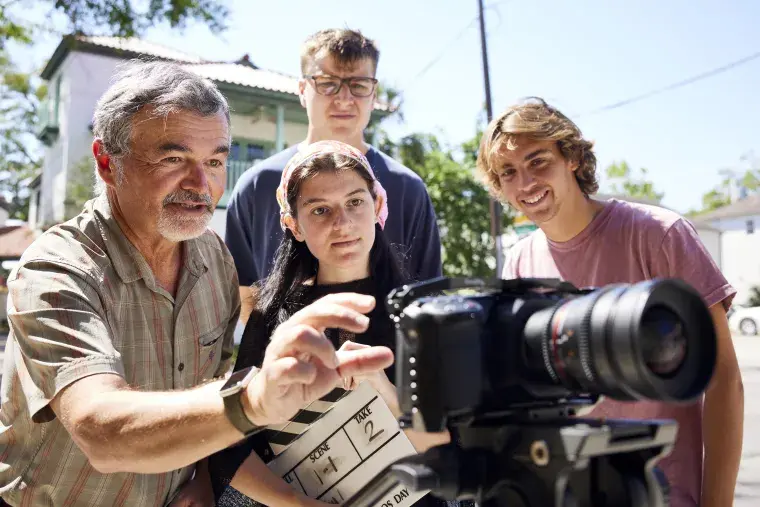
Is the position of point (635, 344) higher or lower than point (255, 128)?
lower

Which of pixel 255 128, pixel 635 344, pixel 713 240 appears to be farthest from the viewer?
pixel 713 240

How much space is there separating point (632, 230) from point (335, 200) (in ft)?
3.27

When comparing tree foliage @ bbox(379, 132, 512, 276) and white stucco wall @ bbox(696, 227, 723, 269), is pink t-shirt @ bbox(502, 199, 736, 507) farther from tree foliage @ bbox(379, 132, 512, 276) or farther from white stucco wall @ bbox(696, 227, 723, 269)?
white stucco wall @ bbox(696, 227, 723, 269)

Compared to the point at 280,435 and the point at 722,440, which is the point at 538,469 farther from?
the point at 722,440

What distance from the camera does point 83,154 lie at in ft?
71.8

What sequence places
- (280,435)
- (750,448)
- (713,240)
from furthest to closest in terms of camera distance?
(713,240) → (750,448) → (280,435)

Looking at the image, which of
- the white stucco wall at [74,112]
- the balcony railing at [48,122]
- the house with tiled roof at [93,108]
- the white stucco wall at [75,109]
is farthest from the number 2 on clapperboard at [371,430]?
the balcony railing at [48,122]

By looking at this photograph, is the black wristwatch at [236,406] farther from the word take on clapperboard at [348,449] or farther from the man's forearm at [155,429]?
the word take on clapperboard at [348,449]

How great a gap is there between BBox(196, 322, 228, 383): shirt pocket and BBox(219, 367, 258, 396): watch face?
73cm

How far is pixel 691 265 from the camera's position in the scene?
7.33 feet

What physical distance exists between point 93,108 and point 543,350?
17832mm

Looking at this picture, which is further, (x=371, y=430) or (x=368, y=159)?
(x=368, y=159)

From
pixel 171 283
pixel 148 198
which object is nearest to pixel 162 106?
pixel 148 198

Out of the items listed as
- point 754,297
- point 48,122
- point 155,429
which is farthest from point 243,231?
point 754,297
